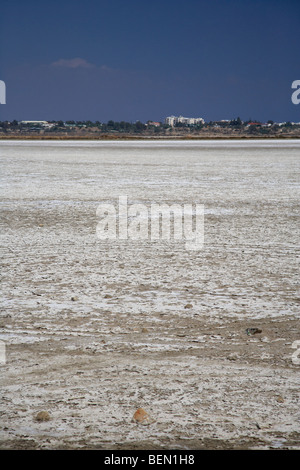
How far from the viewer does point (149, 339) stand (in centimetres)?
421

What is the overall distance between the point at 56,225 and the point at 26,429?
6.42 metres

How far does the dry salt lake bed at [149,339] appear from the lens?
118 inches

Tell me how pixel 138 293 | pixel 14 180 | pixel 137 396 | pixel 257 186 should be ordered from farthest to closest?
1. pixel 14 180
2. pixel 257 186
3. pixel 138 293
4. pixel 137 396

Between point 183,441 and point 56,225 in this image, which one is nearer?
point 183,441

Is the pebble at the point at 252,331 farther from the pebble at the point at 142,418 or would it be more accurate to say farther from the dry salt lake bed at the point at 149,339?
the pebble at the point at 142,418

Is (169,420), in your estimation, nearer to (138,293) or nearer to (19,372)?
(19,372)

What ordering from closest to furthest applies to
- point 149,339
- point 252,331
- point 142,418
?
point 142,418 → point 149,339 → point 252,331

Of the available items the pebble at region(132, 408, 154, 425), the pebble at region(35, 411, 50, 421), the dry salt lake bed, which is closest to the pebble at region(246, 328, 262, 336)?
the dry salt lake bed

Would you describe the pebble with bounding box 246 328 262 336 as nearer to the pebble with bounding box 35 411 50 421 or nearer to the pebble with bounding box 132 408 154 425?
the pebble with bounding box 132 408 154 425

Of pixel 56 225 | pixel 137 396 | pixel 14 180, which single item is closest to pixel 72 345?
pixel 137 396

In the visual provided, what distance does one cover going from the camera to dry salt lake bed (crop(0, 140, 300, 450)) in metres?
2.99

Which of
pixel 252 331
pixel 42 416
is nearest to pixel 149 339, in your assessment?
pixel 252 331

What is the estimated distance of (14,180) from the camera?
16.8 meters

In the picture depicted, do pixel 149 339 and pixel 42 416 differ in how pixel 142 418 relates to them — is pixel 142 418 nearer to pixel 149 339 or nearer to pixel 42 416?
pixel 42 416
